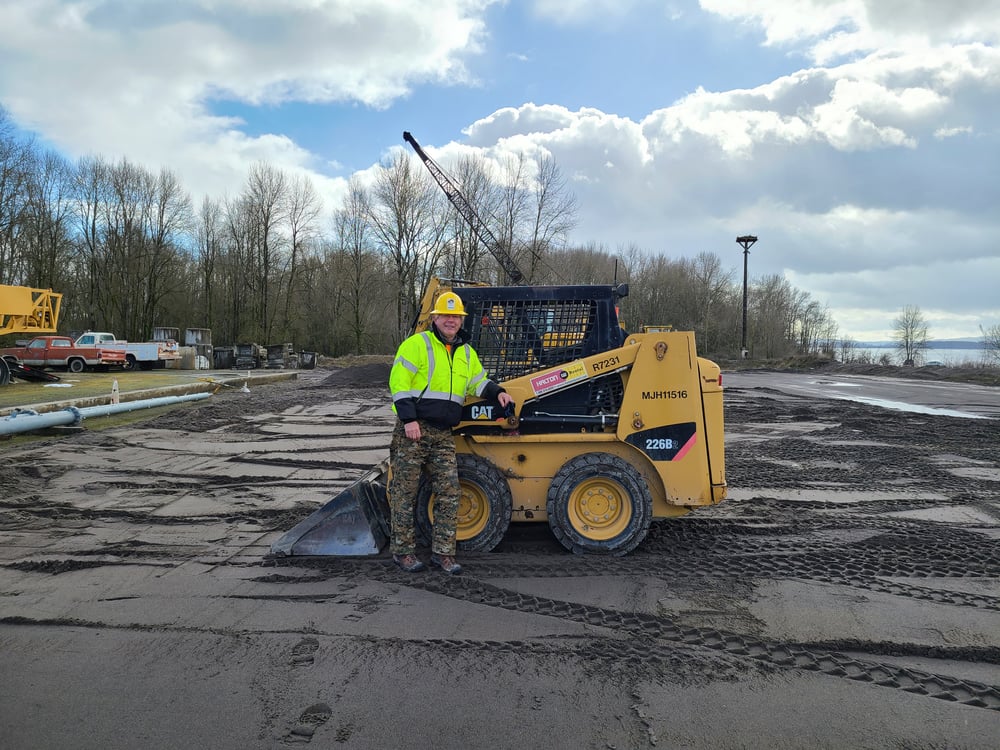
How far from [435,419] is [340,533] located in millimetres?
1271

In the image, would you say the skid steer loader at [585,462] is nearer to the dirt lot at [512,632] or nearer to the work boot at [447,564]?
the dirt lot at [512,632]

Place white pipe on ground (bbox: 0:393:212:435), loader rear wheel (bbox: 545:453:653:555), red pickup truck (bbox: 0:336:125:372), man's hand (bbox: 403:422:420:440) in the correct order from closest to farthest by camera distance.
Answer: man's hand (bbox: 403:422:420:440), loader rear wheel (bbox: 545:453:653:555), white pipe on ground (bbox: 0:393:212:435), red pickup truck (bbox: 0:336:125:372)

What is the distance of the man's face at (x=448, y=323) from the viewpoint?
14.9ft

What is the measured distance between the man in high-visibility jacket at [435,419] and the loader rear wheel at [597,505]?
32.7 inches

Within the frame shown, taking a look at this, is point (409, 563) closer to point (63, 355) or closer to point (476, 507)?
point (476, 507)

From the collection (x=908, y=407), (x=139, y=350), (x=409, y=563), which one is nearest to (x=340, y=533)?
(x=409, y=563)

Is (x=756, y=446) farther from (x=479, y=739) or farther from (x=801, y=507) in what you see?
(x=479, y=739)

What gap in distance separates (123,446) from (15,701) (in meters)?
8.11

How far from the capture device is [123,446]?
10.1 metres

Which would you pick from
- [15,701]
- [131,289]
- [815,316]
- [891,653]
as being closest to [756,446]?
[891,653]

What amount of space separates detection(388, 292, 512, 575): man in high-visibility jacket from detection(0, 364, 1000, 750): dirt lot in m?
0.25

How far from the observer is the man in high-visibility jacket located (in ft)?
14.7

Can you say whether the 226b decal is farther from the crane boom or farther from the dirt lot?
the crane boom

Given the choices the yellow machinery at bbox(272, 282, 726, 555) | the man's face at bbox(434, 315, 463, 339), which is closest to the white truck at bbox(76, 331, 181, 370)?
the yellow machinery at bbox(272, 282, 726, 555)
